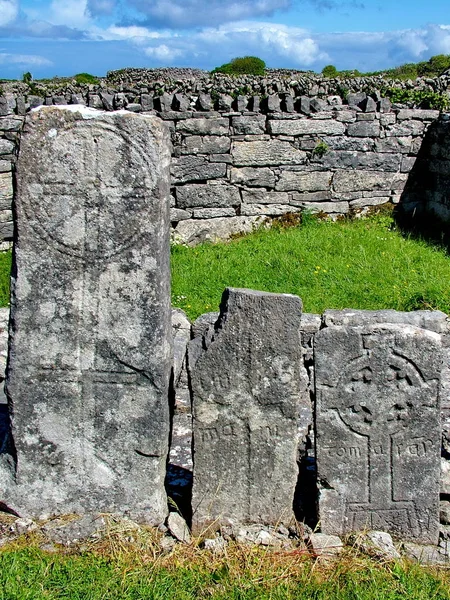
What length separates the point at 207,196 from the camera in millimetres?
9062

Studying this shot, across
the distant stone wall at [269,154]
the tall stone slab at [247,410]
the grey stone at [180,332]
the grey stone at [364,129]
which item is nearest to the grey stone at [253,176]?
the distant stone wall at [269,154]

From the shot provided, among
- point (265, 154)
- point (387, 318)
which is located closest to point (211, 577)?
point (387, 318)

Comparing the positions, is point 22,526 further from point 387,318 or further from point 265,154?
point 265,154

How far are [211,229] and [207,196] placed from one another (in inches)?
17.9

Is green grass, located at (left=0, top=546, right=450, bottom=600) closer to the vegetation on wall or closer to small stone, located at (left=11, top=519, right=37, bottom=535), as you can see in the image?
small stone, located at (left=11, top=519, right=37, bottom=535)

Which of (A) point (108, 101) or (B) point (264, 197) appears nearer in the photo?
(A) point (108, 101)

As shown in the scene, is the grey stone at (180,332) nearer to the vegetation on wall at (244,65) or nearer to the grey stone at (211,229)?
the grey stone at (211,229)

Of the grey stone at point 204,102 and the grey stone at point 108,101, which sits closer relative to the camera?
the grey stone at point 108,101

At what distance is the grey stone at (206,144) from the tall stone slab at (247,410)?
5.79 metres

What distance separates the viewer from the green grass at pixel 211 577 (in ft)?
10.2

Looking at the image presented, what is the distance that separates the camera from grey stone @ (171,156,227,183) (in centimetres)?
881

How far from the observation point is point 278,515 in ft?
12.0

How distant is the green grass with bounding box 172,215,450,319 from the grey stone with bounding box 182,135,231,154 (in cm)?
122

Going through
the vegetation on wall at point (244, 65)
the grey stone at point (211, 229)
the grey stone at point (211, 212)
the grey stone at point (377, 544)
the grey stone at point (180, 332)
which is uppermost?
the vegetation on wall at point (244, 65)
